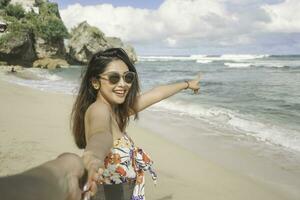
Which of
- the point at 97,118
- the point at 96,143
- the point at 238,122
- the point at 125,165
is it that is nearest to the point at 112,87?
the point at 97,118

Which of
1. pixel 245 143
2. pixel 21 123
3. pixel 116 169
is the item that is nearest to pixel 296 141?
pixel 245 143

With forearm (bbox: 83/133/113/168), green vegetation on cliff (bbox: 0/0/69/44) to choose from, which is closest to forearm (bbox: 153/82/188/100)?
forearm (bbox: 83/133/113/168)

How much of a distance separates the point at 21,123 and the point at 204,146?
3.93m

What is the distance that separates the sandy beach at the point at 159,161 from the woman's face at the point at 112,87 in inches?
111

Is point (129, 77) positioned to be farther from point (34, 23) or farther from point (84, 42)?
point (84, 42)

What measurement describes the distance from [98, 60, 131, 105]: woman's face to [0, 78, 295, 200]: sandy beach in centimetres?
283

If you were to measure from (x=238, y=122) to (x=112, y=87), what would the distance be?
888 centimetres

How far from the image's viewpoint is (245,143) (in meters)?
8.36

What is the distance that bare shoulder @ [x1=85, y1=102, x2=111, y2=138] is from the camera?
214cm

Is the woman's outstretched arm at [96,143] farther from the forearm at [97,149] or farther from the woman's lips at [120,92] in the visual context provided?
the woman's lips at [120,92]

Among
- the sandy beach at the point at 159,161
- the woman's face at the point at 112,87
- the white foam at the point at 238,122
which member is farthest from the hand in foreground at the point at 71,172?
the white foam at the point at 238,122

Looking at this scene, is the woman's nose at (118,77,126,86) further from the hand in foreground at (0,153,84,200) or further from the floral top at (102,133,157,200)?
the hand in foreground at (0,153,84,200)

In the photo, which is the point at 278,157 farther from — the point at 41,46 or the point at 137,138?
the point at 41,46

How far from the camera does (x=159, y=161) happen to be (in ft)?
22.1
